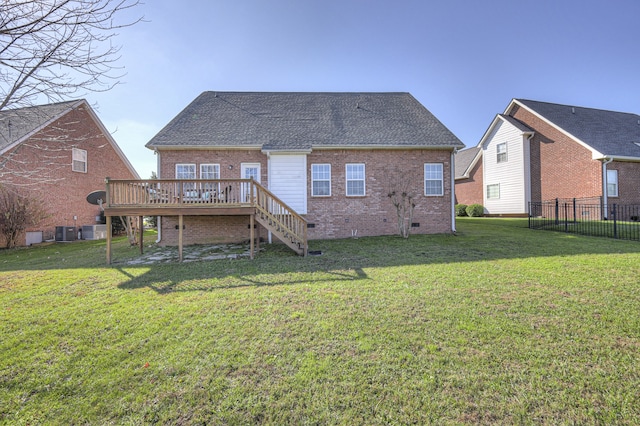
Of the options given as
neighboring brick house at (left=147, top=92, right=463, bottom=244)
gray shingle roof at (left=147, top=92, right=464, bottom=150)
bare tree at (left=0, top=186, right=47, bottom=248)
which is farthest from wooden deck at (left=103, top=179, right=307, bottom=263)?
bare tree at (left=0, top=186, right=47, bottom=248)

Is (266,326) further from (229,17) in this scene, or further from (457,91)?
(457,91)

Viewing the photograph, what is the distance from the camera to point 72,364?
9.98 feet

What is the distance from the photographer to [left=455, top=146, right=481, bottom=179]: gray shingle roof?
23252 mm

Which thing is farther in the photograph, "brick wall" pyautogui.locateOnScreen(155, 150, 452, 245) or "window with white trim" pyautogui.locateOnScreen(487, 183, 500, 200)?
"window with white trim" pyautogui.locateOnScreen(487, 183, 500, 200)

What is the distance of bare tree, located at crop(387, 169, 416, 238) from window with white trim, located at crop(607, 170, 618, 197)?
12.6 m

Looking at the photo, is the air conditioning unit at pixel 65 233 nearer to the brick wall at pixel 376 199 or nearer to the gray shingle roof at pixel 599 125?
the brick wall at pixel 376 199

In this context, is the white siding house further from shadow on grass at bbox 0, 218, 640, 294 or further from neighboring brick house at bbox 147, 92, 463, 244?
neighboring brick house at bbox 147, 92, 463, 244

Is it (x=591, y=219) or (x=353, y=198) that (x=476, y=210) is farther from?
(x=353, y=198)

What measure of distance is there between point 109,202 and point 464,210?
2223cm

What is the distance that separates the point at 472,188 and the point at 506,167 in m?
3.43

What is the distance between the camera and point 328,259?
773cm

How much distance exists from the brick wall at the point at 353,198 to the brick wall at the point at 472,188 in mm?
11673

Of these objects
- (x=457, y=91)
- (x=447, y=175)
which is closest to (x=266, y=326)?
(x=447, y=175)

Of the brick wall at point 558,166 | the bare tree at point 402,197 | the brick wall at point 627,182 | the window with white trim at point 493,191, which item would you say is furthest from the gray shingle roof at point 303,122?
the brick wall at point 627,182
